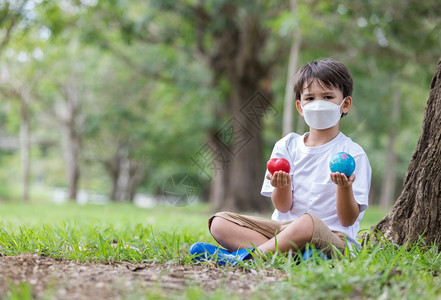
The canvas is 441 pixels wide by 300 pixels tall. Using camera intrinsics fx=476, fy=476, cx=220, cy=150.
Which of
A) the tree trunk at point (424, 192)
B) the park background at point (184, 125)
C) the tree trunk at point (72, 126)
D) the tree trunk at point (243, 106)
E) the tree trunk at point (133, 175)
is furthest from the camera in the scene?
the tree trunk at point (133, 175)

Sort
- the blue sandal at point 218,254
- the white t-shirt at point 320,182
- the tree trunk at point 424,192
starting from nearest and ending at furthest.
Result: the blue sandal at point 218,254
the white t-shirt at point 320,182
the tree trunk at point 424,192

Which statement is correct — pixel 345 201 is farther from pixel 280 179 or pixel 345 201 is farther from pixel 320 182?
pixel 280 179

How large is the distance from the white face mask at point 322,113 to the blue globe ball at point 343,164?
0.35m

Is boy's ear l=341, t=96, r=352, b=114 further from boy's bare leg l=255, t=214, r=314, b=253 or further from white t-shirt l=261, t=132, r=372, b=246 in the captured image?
boy's bare leg l=255, t=214, r=314, b=253

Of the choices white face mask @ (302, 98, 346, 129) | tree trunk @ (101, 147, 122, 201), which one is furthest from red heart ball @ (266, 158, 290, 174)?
tree trunk @ (101, 147, 122, 201)

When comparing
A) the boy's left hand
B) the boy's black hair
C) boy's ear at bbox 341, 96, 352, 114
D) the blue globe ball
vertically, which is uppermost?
the boy's black hair

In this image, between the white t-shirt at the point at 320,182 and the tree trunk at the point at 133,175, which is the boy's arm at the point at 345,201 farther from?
the tree trunk at the point at 133,175

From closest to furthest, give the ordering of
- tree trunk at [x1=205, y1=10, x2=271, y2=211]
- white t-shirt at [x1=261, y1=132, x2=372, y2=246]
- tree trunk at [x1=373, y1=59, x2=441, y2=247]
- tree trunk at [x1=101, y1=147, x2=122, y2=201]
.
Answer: white t-shirt at [x1=261, y1=132, x2=372, y2=246], tree trunk at [x1=373, y1=59, x2=441, y2=247], tree trunk at [x1=205, y1=10, x2=271, y2=211], tree trunk at [x1=101, y1=147, x2=122, y2=201]

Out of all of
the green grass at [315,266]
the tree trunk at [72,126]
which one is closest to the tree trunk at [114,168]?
the tree trunk at [72,126]

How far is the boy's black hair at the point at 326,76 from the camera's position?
9.75ft

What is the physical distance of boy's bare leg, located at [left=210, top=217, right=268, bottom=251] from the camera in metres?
Result: 2.99

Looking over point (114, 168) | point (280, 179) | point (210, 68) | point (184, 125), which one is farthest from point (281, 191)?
point (114, 168)

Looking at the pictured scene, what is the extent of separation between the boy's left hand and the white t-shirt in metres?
0.19

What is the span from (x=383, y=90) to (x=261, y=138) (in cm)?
673
